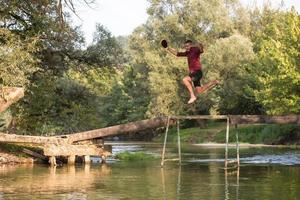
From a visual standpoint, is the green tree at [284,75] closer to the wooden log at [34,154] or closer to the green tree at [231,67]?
the green tree at [231,67]

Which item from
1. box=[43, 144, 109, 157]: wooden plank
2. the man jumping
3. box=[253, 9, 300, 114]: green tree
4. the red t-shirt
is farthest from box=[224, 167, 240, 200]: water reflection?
box=[253, 9, 300, 114]: green tree

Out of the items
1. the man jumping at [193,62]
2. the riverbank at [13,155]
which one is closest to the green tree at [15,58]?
the riverbank at [13,155]

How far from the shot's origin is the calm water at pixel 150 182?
2023 centimetres

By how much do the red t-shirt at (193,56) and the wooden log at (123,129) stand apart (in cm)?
690

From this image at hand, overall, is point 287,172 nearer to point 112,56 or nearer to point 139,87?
point 112,56

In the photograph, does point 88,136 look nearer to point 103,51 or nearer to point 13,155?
point 13,155

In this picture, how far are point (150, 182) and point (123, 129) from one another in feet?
28.2

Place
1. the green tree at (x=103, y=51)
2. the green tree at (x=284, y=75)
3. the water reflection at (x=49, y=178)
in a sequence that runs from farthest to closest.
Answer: the green tree at (x=284, y=75)
the green tree at (x=103, y=51)
the water reflection at (x=49, y=178)

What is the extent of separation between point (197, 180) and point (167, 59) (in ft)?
196

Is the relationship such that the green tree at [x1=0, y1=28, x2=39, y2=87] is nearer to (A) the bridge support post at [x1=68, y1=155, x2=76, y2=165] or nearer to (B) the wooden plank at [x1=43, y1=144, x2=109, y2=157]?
(B) the wooden plank at [x1=43, y1=144, x2=109, y2=157]

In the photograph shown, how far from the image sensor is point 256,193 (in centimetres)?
2091

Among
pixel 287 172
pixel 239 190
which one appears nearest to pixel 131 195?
pixel 239 190

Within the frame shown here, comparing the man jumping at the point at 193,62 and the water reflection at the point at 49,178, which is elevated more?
the man jumping at the point at 193,62

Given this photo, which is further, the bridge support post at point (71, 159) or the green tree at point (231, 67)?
the green tree at point (231, 67)
